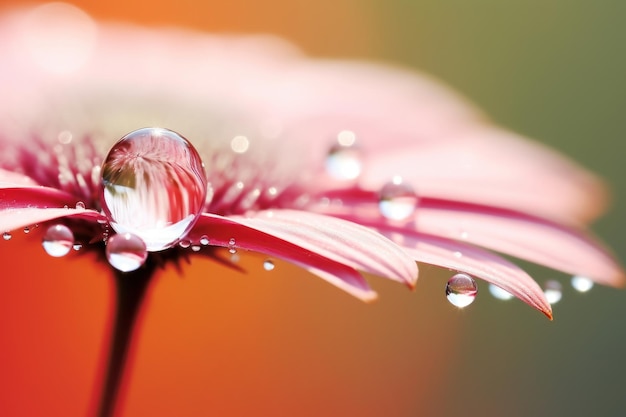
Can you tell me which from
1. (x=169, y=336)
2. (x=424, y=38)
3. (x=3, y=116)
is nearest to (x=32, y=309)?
(x=169, y=336)

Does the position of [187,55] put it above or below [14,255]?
above

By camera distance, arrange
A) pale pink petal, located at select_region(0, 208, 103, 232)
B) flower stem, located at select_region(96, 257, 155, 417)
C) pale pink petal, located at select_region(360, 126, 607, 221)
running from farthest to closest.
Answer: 1. pale pink petal, located at select_region(360, 126, 607, 221)
2. flower stem, located at select_region(96, 257, 155, 417)
3. pale pink petal, located at select_region(0, 208, 103, 232)

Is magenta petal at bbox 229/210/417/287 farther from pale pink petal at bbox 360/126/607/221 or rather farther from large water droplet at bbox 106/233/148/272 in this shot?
pale pink petal at bbox 360/126/607/221

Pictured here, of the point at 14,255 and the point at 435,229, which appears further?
the point at 14,255

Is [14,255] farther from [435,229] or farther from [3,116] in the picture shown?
[435,229]

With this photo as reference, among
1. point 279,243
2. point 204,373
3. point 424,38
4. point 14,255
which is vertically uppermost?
point 424,38

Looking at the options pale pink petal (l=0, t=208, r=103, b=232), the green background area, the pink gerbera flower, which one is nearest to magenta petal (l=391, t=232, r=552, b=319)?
the pink gerbera flower

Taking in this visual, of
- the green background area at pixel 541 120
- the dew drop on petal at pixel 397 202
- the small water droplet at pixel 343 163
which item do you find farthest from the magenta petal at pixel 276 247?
the green background area at pixel 541 120
